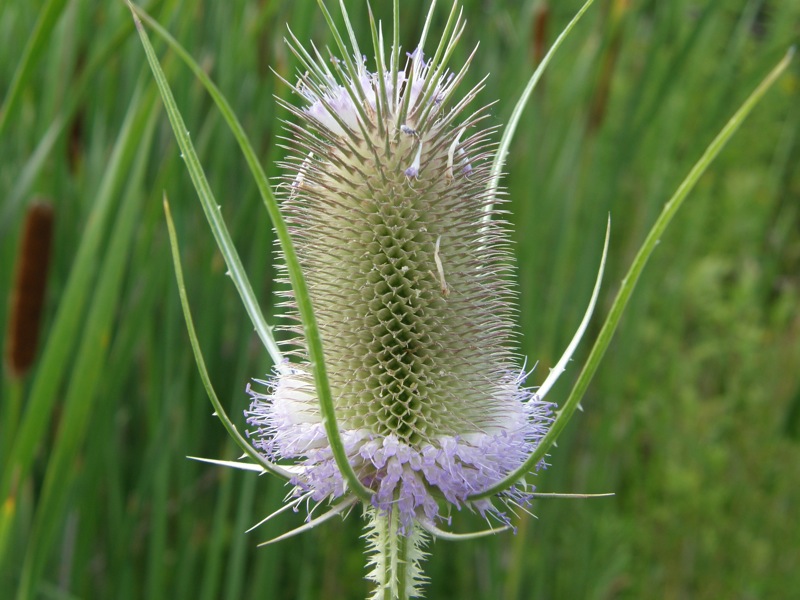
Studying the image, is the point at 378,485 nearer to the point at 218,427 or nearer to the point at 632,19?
the point at 218,427

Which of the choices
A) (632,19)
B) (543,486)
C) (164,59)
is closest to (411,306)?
(164,59)

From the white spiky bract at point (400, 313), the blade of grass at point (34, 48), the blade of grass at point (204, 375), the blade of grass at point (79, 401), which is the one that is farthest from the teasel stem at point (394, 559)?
the blade of grass at point (34, 48)

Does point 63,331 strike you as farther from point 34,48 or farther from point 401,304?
point 401,304

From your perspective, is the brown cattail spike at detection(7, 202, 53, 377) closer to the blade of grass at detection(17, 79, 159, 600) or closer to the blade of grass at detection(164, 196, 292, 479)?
the blade of grass at detection(17, 79, 159, 600)

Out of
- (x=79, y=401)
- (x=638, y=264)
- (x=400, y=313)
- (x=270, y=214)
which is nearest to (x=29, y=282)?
(x=79, y=401)

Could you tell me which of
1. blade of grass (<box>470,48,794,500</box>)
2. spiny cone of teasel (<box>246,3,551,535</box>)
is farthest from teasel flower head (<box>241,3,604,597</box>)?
blade of grass (<box>470,48,794,500</box>)

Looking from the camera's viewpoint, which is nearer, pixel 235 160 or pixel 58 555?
pixel 58 555

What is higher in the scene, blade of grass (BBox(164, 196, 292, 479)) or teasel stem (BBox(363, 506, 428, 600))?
blade of grass (BBox(164, 196, 292, 479))
